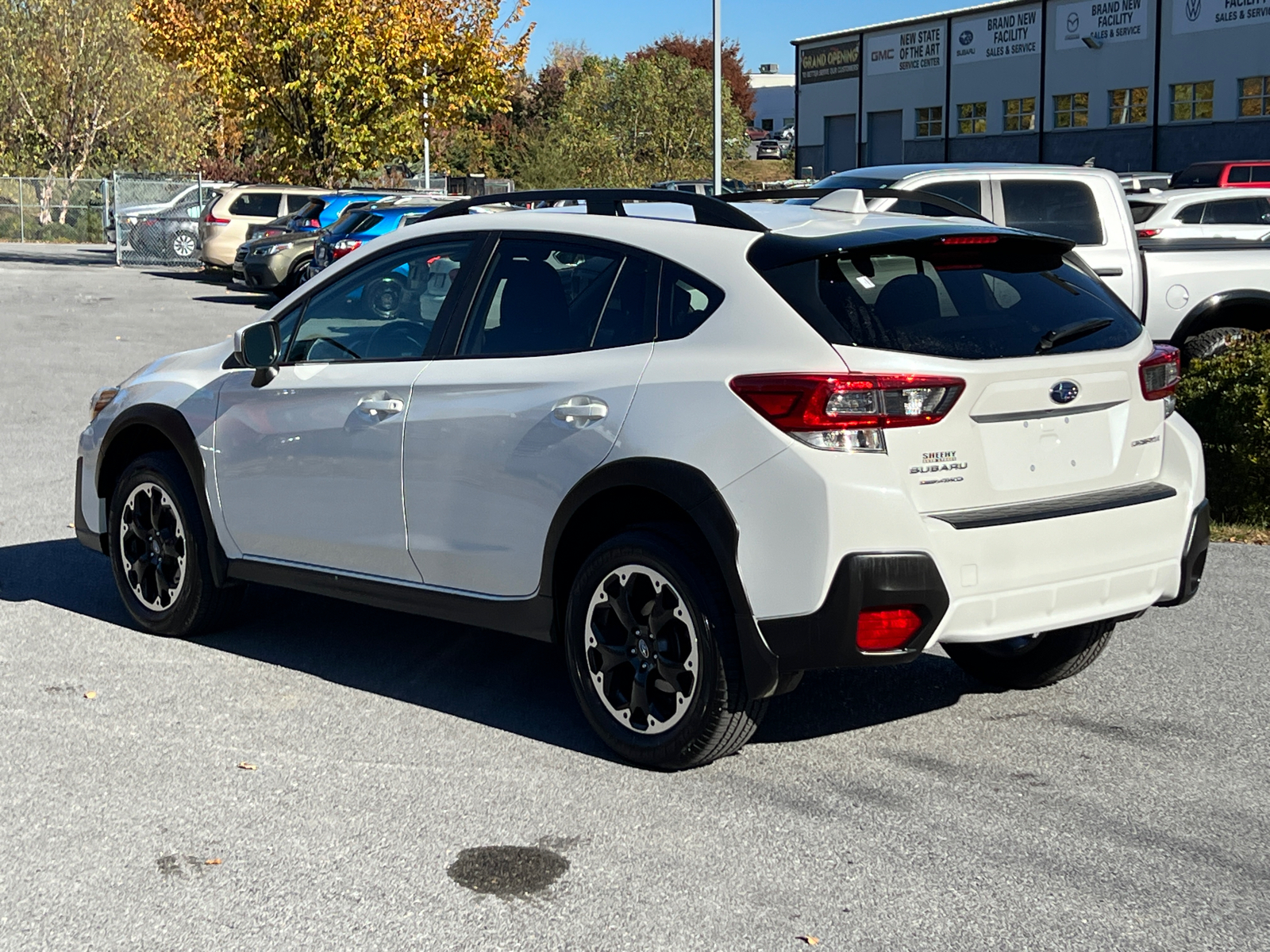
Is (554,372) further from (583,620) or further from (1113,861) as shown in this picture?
(1113,861)

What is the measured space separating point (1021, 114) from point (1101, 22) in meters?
4.52

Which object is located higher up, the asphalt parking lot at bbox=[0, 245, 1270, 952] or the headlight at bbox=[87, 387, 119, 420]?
the headlight at bbox=[87, 387, 119, 420]

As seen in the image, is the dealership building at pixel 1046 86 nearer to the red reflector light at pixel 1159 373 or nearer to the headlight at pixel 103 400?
the red reflector light at pixel 1159 373

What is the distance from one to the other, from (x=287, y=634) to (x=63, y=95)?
151ft

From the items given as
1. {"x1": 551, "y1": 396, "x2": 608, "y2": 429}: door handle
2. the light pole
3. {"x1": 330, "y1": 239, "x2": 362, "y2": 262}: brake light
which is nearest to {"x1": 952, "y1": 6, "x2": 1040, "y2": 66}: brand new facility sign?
the light pole

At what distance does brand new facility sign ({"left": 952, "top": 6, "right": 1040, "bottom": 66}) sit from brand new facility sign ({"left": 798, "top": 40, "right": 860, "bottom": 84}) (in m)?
5.72

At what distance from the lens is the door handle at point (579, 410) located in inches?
198

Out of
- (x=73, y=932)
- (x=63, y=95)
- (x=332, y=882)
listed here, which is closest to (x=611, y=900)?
(x=332, y=882)

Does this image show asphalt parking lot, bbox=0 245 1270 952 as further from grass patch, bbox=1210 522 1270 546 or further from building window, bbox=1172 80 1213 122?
building window, bbox=1172 80 1213 122

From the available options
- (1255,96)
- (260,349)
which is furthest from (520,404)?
(1255,96)

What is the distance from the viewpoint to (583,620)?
5152 mm

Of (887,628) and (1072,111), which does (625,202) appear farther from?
(1072,111)

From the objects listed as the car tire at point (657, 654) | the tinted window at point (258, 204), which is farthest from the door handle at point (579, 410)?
the tinted window at point (258, 204)

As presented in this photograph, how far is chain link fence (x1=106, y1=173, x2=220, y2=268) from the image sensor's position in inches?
1496
